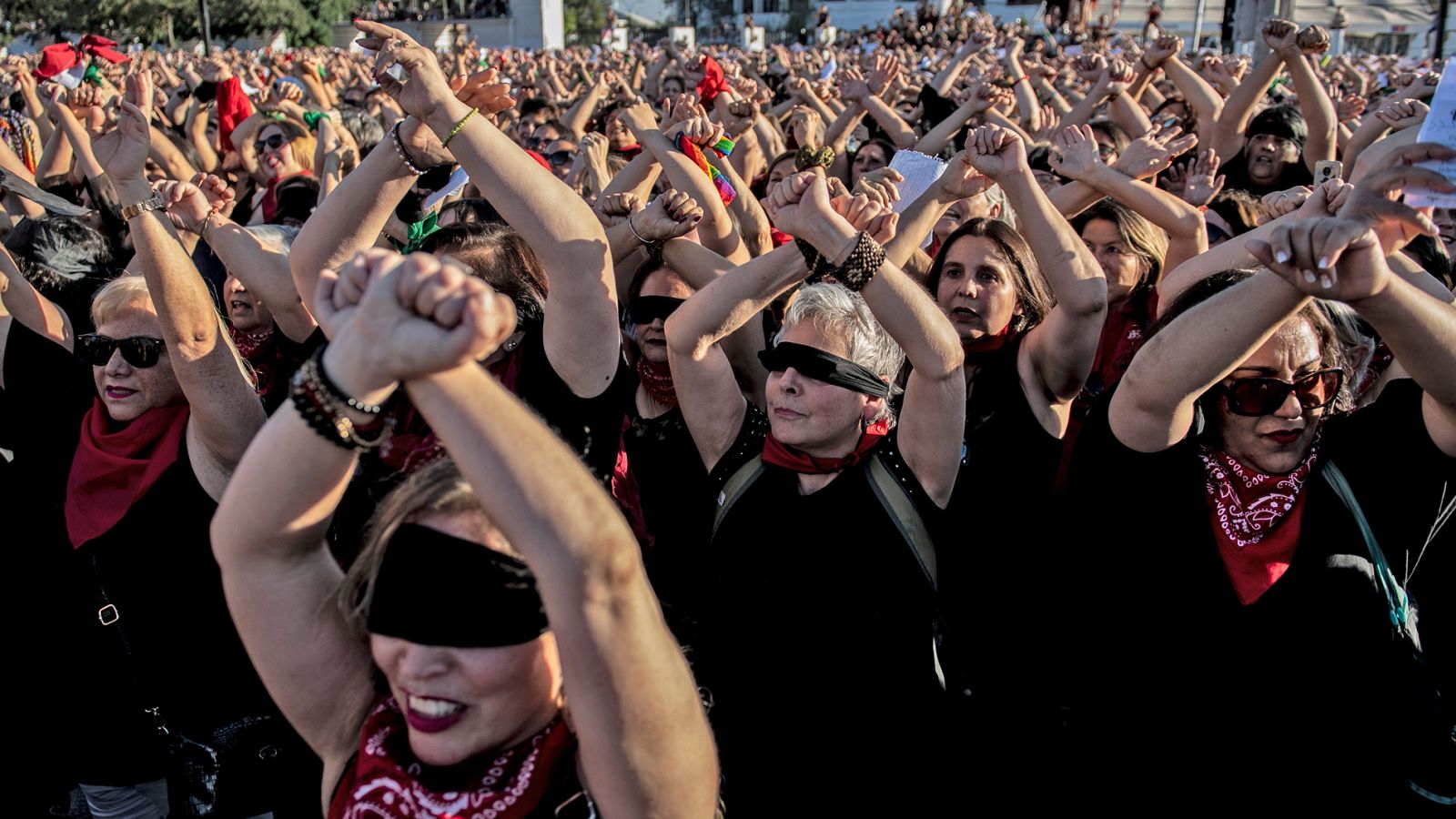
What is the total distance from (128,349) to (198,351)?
0.96 ft

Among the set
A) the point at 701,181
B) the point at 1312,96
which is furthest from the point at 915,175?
the point at 1312,96

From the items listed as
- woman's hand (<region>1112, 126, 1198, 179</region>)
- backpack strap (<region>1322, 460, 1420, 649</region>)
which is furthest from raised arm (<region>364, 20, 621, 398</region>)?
woman's hand (<region>1112, 126, 1198, 179</region>)

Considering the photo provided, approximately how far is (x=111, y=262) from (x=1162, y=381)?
4.18 m

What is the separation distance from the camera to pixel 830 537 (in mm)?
2666

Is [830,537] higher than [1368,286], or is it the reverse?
[1368,286]

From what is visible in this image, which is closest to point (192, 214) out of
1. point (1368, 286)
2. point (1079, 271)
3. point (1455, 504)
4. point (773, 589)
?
point (773, 589)

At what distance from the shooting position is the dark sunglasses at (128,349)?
9.37 feet

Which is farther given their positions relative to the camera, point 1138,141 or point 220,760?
point 1138,141

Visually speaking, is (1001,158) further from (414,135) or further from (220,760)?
(220,760)

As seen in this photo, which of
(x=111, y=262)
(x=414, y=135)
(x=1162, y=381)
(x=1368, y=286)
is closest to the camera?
(x=1368, y=286)

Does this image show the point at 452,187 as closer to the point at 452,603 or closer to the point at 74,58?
the point at 452,603

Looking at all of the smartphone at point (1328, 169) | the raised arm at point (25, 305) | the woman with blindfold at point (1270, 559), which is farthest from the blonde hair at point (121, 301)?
the smartphone at point (1328, 169)

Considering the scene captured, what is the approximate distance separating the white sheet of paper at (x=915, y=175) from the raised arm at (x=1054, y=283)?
0.28 metres

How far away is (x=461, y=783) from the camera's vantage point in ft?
5.70
